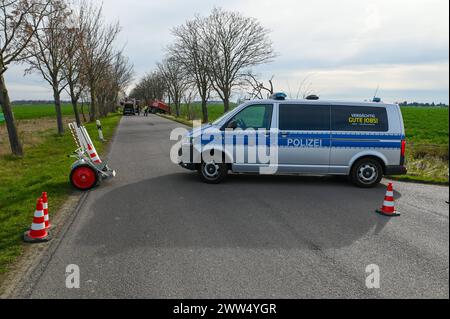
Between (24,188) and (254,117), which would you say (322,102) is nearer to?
(254,117)

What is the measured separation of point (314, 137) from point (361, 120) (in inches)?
47.5

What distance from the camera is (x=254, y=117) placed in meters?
8.13

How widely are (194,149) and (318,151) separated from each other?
2999 millimetres

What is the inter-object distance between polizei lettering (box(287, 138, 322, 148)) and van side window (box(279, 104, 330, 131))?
0.26 metres

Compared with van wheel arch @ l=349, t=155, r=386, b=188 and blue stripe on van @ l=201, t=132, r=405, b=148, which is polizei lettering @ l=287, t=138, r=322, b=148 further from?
van wheel arch @ l=349, t=155, r=386, b=188

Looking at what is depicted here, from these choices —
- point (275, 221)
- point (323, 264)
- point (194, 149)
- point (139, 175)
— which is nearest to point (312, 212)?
point (275, 221)

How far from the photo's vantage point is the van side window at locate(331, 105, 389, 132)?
8.13m

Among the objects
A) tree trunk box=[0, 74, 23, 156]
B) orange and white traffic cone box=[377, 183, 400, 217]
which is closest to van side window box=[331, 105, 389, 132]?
orange and white traffic cone box=[377, 183, 400, 217]

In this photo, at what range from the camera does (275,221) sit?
5.70m

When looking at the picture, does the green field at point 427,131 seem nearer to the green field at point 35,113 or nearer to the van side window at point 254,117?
the van side window at point 254,117

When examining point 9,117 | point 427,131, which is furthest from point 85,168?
point 427,131

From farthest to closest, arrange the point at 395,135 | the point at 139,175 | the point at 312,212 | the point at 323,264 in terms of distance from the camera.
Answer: the point at 139,175
the point at 395,135
the point at 312,212
the point at 323,264
